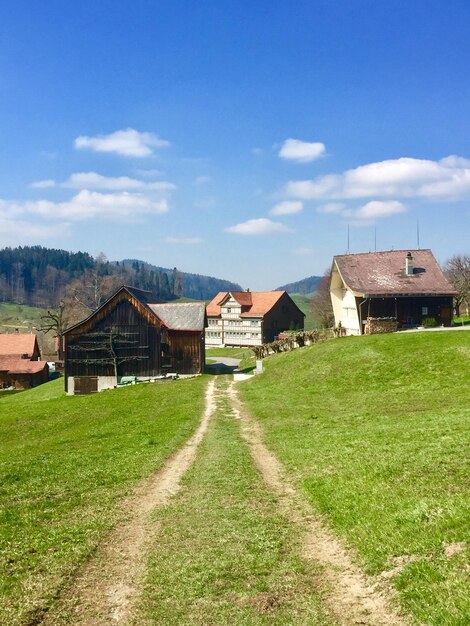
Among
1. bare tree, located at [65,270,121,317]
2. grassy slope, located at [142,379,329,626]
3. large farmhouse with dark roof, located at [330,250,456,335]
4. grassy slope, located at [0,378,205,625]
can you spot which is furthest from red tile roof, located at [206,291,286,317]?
grassy slope, located at [142,379,329,626]

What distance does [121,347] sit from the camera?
53594 millimetres

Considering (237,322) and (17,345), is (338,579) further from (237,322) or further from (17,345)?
(237,322)

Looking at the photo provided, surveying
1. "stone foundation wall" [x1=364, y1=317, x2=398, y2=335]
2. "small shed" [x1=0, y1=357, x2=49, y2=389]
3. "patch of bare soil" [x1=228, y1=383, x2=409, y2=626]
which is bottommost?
"small shed" [x1=0, y1=357, x2=49, y2=389]

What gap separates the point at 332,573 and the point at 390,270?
47388mm

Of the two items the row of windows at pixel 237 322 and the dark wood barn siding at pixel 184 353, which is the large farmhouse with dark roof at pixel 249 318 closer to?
the row of windows at pixel 237 322

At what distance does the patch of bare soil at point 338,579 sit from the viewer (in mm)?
7410

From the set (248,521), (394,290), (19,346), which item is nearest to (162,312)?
(394,290)

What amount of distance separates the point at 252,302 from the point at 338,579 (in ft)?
284

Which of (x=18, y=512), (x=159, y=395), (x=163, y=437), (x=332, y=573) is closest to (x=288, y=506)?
(x=332, y=573)

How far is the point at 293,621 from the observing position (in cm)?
748

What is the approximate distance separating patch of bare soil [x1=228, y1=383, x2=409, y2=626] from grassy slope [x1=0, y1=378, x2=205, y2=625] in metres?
4.62

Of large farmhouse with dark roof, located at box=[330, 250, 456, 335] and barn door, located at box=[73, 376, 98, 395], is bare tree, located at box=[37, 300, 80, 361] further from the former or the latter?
large farmhouse with dark roof, located at box=[330, 250, 456, 335]

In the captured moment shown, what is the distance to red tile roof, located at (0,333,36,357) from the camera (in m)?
81.4

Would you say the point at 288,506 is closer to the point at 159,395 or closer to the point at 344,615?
the point at 344,615
